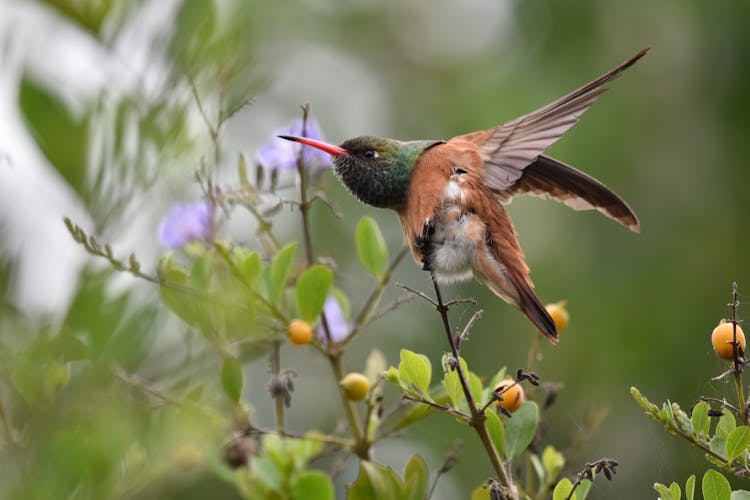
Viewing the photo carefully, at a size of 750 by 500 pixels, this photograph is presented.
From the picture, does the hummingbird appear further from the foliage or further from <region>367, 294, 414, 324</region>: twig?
the foliage

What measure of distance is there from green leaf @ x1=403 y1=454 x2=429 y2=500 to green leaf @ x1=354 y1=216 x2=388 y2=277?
639 millimetres

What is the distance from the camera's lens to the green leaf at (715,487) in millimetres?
1368

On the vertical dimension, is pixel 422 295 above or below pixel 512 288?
above

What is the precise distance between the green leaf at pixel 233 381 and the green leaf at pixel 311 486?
0.17 meters

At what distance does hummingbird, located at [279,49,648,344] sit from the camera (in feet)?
6.57

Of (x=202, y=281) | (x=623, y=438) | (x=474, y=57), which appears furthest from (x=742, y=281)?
(x=202, y=281)

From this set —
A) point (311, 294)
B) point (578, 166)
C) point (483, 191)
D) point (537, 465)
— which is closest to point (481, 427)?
point (537, 465)

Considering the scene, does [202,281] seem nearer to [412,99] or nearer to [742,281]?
[742,281]

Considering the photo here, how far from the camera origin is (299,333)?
1772mm

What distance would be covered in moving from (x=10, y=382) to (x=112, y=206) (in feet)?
0.49

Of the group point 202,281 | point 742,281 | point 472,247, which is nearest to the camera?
point 202,281

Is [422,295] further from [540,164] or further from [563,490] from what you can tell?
[540,164]

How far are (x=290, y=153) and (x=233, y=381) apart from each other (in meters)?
1.00

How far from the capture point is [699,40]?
267 inches
